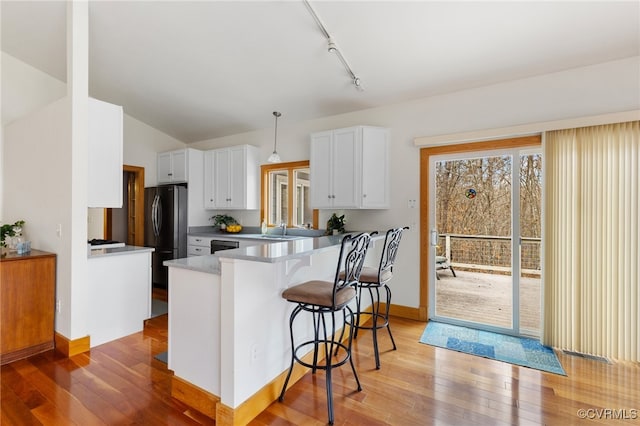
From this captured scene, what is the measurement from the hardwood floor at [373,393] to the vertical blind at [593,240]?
267 mm

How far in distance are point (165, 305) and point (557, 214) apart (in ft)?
15.4

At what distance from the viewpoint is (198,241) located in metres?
4.62

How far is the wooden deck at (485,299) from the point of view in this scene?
10.2ft

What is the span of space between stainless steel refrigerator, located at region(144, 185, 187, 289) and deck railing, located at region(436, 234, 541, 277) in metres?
3.87

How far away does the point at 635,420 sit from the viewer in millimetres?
1837

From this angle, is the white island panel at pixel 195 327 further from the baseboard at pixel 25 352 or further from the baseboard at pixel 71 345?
the baseboard at pixel 25 352

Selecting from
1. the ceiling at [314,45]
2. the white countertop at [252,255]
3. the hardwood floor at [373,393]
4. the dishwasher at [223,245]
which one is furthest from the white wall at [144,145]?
the white countertop at [252,255]

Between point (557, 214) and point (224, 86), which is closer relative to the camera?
point (557, 214)

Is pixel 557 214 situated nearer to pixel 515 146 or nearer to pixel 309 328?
pixel 515 146

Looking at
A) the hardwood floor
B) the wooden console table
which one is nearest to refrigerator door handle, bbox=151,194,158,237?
the wooden console table

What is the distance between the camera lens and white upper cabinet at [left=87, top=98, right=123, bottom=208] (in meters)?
2.87

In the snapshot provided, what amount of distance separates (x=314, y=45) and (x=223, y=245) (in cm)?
297

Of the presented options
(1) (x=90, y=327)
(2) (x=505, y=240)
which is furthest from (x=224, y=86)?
(2) (x=505, y=240)

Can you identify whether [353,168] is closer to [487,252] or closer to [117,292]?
[487,252]
